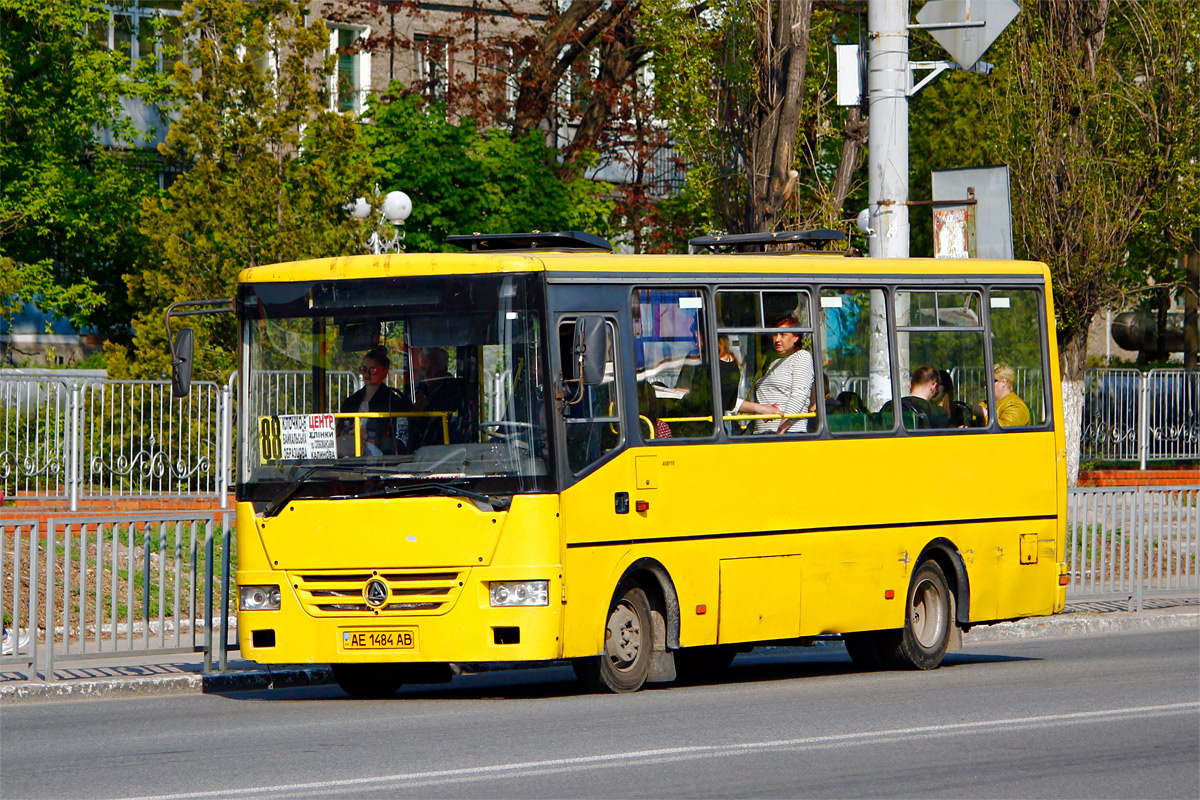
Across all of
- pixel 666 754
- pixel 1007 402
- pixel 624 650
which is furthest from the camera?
pixel 1007 402

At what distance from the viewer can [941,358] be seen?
1528 centimetres

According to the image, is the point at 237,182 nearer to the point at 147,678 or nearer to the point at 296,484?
the point at 147,678

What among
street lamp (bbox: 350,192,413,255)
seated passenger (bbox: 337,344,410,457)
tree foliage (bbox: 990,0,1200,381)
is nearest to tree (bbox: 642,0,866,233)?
tree foliage (bbox: 990,0,1200,381)

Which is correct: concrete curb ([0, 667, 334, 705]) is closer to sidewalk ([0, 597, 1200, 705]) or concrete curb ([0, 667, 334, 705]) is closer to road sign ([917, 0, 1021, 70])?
sidewalk ([0, 597, 1200, 705])

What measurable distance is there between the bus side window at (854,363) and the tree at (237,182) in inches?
497

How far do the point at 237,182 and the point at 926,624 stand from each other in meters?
14.5

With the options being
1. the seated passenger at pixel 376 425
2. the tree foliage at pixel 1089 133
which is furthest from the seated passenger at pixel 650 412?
the tree foliage at pixel 1089 133

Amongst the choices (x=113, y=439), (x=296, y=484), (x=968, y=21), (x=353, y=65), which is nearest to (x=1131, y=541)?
(x=968, y=21)

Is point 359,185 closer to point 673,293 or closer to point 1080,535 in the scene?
point 1080,535

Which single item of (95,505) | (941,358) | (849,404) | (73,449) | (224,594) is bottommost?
(224,594)

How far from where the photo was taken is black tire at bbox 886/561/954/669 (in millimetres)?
15008

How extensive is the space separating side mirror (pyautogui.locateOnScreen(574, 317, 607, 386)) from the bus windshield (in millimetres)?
243

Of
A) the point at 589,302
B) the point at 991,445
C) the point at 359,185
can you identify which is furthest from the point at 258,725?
the point at 359,185

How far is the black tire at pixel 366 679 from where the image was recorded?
13.5 meters
